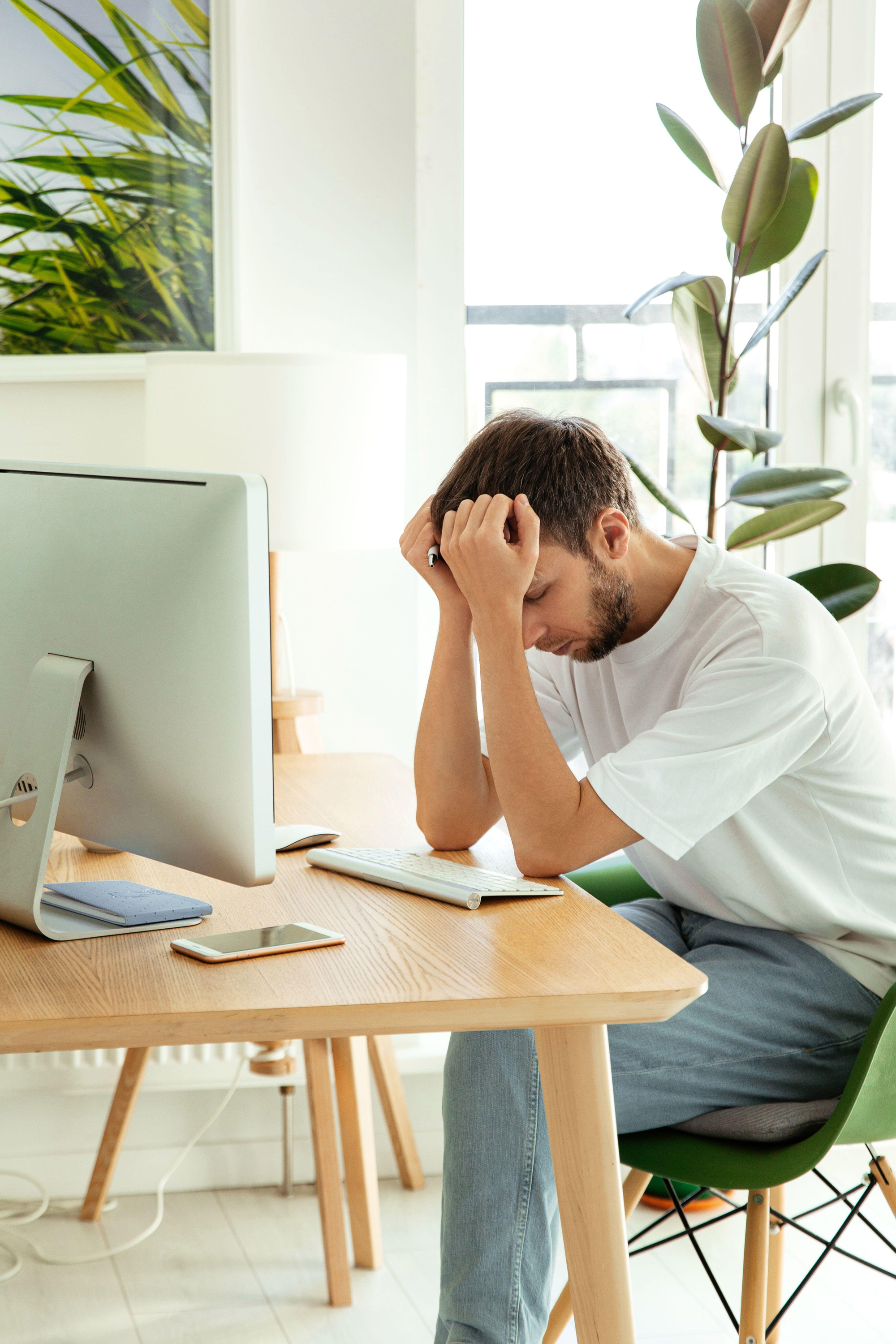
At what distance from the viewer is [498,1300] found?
1209 mm

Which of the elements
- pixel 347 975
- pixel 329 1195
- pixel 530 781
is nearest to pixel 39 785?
pixel 347 975

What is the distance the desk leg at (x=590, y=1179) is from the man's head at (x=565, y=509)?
0.50 metres

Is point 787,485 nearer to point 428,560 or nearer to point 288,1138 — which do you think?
point 428,560

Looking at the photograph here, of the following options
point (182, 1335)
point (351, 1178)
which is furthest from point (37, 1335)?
point (351, 1178)

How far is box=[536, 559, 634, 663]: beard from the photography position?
1.42m

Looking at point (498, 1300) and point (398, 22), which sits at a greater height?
point (398, 22)

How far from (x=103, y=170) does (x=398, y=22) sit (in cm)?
58

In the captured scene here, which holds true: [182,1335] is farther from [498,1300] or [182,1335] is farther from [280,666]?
[280,666]

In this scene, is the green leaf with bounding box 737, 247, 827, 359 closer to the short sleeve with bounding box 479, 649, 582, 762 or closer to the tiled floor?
the short sleeve with bounding box 479, 649, 582, 762

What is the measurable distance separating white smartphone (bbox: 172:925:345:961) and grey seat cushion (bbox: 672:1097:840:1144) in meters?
0.51

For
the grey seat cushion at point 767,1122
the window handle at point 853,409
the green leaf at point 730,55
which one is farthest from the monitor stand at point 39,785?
the window handle at point 853,409

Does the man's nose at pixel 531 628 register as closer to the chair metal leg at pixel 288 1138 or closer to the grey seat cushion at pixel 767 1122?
the grey seat cushion at pixel 767 1122

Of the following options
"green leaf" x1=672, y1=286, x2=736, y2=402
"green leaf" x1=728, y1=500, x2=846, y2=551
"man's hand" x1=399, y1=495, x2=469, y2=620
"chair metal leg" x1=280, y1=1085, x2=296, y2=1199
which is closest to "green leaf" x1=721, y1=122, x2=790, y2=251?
"green leaf" x1=672, y1=286, x2=736, y2=402

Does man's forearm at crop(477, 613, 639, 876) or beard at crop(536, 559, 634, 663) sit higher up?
beard at crop(536, 559, 634, 663)
